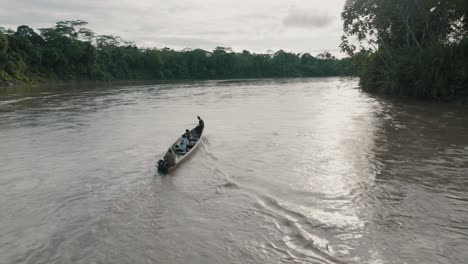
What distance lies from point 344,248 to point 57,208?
728cm

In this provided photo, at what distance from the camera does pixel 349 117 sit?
24.5 metres

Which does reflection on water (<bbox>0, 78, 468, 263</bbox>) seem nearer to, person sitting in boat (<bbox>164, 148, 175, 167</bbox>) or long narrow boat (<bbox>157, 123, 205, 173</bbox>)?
long narrow boat (<bbox>157, 123, 205, 173</bbox>)

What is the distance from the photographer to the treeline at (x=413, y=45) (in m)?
27.3

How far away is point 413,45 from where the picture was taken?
3241 cm

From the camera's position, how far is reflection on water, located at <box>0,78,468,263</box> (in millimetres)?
7496

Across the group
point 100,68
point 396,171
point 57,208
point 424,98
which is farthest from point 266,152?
point 100,68

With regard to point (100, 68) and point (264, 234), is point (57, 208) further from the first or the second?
point (100, 68)

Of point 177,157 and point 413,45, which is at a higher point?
point 413,45

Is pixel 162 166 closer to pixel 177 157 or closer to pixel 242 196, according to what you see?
pixel 177 157

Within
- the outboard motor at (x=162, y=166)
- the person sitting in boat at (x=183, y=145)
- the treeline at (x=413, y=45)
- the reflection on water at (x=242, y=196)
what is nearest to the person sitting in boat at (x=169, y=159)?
the outboard motor at (x=162, y=166)

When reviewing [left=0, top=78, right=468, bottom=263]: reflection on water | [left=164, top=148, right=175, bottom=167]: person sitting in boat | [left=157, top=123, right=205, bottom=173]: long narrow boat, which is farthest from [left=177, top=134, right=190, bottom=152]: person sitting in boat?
[left=164, top=148, right=175, bottom=167]: person sitting in boat

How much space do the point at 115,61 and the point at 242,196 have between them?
89101 mm

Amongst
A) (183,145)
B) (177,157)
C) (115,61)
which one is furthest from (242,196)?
(115,61)

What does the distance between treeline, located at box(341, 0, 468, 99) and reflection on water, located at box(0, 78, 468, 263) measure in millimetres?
9320
